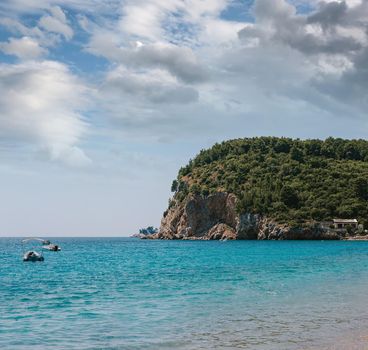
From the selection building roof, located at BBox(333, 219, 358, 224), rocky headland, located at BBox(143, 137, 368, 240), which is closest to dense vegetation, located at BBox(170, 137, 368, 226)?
rocky headland, located at BBox(143, 137, 368, 240)

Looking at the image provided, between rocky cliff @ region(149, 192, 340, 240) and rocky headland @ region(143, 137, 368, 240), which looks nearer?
rocky cliff @ region(149, 192, 340, 240)

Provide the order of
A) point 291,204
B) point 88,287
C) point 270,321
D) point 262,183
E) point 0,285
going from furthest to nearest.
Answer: point 262,183
point 291,204
point 0,285
point 88,287
point 270,321

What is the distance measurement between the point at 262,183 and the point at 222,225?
22153 mm

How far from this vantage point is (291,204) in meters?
164

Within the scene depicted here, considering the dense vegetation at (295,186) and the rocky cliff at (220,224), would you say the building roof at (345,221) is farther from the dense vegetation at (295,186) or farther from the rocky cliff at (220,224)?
the dense vegetation at (295,186)

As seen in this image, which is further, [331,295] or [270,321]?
[331,295]

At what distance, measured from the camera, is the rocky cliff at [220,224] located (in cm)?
14950

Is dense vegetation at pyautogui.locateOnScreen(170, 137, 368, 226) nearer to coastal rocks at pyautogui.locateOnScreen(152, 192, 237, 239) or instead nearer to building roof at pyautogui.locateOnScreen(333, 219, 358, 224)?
coastal rocks at pyautogui.locateOnScreen(152, 192, 237, 239)

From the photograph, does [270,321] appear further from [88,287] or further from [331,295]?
[88,287]

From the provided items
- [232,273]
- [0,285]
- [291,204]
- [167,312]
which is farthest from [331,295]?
[291,204]

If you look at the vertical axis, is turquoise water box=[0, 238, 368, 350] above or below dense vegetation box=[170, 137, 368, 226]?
below

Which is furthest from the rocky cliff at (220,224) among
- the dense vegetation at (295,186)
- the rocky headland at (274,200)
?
the dense vegetation at (295,186)

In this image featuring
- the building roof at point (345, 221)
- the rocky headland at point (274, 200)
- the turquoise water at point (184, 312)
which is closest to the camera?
the turquoise water at point (184, 312)

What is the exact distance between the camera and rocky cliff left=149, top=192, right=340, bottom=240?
5886 inches
